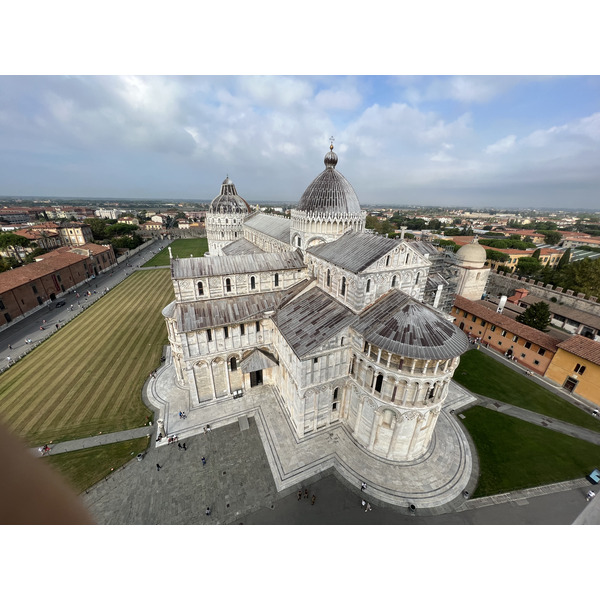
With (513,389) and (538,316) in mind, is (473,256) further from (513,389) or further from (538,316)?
(513,389)

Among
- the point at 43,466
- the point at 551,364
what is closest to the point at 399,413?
the point at 43,466

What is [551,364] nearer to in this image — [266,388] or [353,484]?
[353,484]

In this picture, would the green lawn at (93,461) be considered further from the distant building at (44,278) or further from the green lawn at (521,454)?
the distant building at (44,278)

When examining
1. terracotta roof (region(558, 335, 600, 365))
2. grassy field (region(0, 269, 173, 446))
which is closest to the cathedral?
grassy field (region(0, 269, 173, 446))

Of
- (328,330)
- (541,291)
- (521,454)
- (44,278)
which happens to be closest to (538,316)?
(521,454)

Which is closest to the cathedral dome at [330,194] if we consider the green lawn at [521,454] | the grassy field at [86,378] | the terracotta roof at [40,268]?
the green lawn at [521,454]

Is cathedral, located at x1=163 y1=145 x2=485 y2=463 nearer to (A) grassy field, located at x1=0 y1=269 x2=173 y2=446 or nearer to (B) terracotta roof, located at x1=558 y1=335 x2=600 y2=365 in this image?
(A) grassy field, located at x1=0 y1=269 x2=173 y2=446
